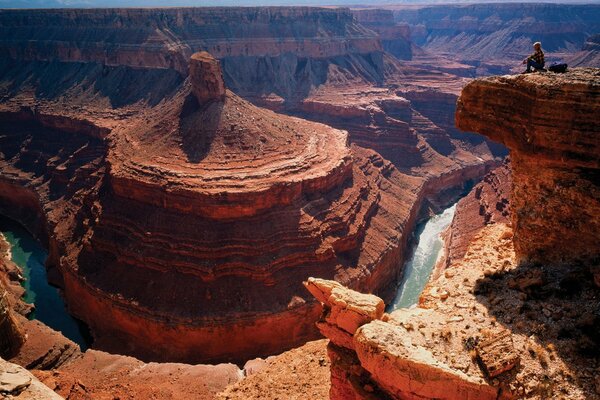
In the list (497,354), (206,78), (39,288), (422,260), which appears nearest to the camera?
(497,354)

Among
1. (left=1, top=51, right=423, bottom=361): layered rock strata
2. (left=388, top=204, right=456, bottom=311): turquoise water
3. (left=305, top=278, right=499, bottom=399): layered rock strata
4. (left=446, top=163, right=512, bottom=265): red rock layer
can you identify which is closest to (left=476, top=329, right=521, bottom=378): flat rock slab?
(left=305, top=278, right=499, bottom=399): layered rock strata

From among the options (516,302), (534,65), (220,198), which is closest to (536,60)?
(534,65)

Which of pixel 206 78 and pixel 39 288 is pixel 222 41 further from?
pixel 39 288

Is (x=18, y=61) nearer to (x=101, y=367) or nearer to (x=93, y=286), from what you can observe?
(x=93, y=286)

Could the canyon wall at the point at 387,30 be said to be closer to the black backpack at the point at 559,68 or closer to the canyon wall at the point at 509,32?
the canyon wall at the point at 509,32

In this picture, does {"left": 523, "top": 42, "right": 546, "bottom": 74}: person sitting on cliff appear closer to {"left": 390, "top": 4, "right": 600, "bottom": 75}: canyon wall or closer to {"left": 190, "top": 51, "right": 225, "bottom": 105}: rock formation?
{"left": 190, "top": 51, "right": 225, "bottom": 105}: rock formation

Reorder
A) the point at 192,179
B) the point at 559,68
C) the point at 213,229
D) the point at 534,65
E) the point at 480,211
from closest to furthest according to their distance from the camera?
1. the point at 559,68
2. the point at 534,65
3. the point at 213,229
4. the point at 192,179
5. the point at 480,211
